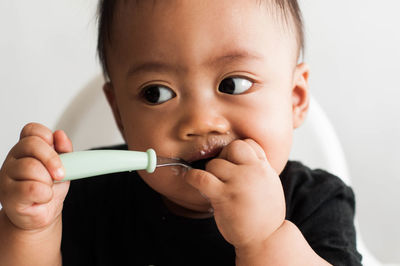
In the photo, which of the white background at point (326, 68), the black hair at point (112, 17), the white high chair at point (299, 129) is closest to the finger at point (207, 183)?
the black hair at point (112, 17)

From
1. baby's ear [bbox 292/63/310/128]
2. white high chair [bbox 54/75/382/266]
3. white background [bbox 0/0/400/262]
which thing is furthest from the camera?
white background [bbox 0/0/400/262]

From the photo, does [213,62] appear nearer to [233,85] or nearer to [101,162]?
[233,85]

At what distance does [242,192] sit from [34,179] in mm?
206

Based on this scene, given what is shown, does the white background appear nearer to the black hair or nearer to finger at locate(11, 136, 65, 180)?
the black hair

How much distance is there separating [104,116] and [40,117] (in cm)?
31

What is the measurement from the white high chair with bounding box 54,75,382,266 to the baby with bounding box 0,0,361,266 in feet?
0.93

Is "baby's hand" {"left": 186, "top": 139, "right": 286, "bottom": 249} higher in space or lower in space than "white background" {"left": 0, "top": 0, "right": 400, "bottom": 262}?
lower

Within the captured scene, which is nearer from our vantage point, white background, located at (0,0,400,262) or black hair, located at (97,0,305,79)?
black hair, located at (97,0,305,79)

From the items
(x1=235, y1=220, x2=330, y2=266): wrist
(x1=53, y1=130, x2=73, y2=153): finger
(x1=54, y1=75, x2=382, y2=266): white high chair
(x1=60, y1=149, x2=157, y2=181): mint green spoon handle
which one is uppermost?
(x1=54, y1=75, x2=382, y2=266): white high chair

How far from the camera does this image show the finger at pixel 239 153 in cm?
53

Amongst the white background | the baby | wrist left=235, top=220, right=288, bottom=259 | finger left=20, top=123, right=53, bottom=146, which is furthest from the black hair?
the white background

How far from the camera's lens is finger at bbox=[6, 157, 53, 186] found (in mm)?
494

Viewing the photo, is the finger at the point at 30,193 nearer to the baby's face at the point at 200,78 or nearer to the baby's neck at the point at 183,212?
the baby's face at the point at 200,78

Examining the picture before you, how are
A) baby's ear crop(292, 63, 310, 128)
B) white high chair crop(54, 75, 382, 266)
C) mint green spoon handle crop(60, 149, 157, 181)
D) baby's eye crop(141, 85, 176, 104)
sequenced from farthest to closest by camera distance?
white high chair crop(54, 75, 382, 266), baby's ear crop(292, 63, 310, 128), baby's eye crop(141, 85, 176, 104), mint green spoon handle crop(60, 149, 157, 181)
